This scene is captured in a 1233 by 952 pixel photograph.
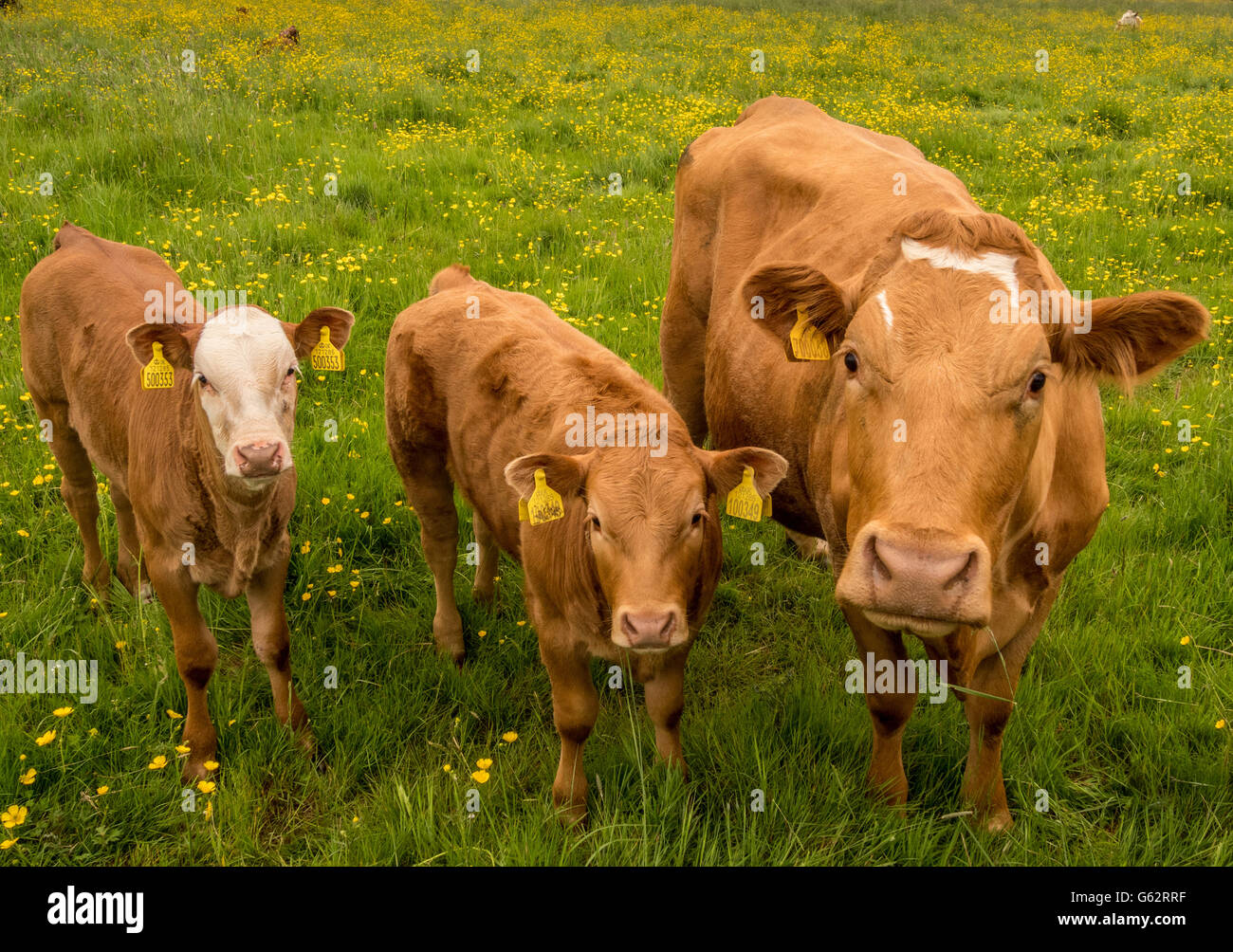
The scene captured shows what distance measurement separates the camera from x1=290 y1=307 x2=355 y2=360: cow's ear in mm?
3654

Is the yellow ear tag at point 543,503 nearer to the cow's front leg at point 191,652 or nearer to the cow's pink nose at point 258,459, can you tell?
the cow's pink nose at point 258,459

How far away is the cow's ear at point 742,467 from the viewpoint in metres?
3.09

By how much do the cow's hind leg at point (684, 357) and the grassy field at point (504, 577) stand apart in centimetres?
69

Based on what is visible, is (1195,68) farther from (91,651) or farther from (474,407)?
(91,651)

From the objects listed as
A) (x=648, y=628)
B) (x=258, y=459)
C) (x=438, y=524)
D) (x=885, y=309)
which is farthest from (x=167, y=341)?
(x=885, y=309)

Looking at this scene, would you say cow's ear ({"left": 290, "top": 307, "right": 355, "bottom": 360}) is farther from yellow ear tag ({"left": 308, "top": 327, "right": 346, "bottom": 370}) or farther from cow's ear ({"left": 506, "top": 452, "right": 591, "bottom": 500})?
cow's ear ({"left": 506, "top": 452, "right": 591, "bottom": 500})

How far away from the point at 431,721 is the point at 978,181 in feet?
27.4

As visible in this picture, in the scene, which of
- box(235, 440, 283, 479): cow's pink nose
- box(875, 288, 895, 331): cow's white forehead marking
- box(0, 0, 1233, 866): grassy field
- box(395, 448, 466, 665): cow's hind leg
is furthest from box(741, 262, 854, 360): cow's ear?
box(395, 448, 466, 665): cow's hind leg

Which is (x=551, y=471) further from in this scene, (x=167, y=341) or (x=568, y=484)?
(x=167, y=341)

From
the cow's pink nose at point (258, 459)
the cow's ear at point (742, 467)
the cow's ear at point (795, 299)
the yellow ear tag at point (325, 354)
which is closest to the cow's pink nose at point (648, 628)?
the cow's ear at point (742, 467)

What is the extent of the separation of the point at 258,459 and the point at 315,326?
838mm

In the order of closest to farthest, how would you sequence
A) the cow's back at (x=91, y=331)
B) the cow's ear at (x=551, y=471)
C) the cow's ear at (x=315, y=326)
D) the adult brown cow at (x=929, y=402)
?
the adult brown cow at (x=929, y=402) → the cow's ear at (x=551, y=471) → the cow's ear at (x=315, y=326) → the cow's back at (x=91, y=331)

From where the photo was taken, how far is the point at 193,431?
140 inches
